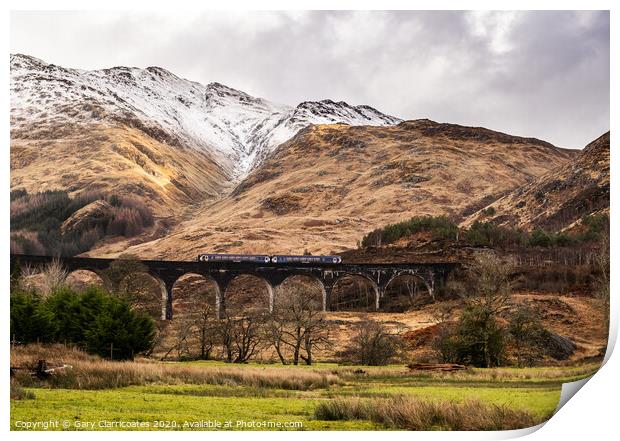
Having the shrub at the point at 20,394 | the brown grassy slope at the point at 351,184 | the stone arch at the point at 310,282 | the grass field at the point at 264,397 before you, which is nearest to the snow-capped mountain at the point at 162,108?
the brown grassy slope at the point at 351,184

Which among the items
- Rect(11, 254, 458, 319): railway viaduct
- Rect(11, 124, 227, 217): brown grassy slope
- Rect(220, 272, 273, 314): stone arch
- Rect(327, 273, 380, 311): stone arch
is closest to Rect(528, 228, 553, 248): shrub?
Rect(11, 254, 458, 319): railway viaduct

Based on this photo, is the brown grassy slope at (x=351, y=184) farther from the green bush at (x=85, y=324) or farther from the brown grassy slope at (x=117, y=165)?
the green bush at (x=85, y=324)

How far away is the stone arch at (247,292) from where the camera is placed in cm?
5503

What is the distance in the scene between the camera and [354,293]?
63312mm

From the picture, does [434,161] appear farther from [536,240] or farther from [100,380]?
[100,380]

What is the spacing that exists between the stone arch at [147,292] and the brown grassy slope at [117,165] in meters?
6.50

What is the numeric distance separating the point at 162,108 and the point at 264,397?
127 ft

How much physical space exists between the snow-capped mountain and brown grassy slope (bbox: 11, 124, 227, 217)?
94cm

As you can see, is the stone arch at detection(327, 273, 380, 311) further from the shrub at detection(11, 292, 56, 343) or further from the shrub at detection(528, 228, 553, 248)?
the shrub at detection(11, 292, 56, 343)

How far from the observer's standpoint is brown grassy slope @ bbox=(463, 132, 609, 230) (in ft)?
158

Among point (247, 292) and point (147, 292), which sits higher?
point (147, 292)

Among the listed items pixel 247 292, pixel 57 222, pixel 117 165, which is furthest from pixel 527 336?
pixel 117 165

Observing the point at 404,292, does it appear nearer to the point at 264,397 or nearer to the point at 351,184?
the point at 351,184

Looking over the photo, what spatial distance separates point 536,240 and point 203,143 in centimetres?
2804
